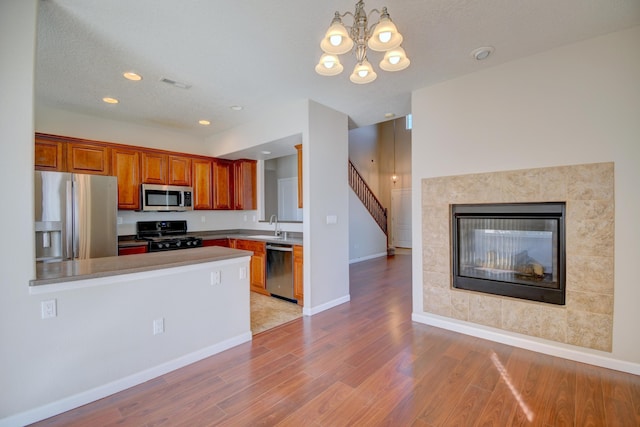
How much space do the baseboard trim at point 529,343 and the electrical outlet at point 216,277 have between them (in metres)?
2.40

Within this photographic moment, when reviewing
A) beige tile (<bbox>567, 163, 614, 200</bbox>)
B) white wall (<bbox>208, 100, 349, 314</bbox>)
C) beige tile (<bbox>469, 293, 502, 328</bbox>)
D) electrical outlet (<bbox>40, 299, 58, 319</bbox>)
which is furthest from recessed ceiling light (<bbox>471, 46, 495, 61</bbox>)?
electrical outlet (<bbox>40, 299, 58, 319</bbox>)

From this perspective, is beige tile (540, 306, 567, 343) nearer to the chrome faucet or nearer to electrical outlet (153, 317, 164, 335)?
electrical outlet (153, 317, 164, 335)

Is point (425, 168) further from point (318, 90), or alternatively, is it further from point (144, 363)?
point (144, 363)

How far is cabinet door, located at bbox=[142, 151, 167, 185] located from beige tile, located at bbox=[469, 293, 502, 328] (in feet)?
16.2

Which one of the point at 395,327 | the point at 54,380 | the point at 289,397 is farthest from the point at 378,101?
the point at 54,380

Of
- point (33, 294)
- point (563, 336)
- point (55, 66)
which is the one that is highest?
point (55, 66)

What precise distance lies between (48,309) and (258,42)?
2586 millimetres

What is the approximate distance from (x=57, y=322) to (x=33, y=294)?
254mm

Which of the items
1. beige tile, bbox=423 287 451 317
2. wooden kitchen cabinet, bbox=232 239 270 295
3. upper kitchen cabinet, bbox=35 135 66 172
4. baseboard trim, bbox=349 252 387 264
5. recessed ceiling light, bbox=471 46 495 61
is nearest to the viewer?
recessed ceiling light, bbox=471 46 495 61

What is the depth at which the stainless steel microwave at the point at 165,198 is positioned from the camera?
183 inches

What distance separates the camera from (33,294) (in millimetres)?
1920

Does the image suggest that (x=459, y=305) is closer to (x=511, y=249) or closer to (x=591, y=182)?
(x=511, y=249)

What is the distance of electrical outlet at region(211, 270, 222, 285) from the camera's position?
2857 millimetres

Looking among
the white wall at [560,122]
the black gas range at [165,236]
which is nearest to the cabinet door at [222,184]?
the black gas range at [165,236]
